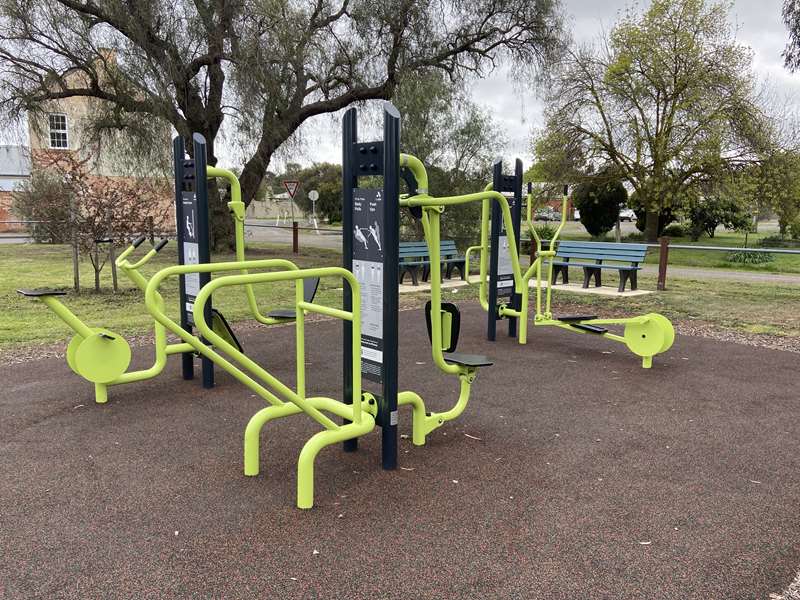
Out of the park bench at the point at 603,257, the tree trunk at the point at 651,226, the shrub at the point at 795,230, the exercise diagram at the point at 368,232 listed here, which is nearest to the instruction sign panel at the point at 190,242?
the exercise diagram at the point at 368,232

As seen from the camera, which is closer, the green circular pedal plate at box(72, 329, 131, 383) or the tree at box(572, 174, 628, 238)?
the green circular pedal plate at box(72, 329, 131, 383)

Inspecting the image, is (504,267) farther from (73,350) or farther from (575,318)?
(73,350)

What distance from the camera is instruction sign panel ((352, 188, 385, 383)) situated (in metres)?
3.03

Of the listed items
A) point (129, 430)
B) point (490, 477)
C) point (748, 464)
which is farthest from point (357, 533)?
point (748, 464)

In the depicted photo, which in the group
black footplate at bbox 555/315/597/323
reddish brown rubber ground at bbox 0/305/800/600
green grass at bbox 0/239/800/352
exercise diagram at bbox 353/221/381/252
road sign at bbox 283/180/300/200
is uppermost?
road sign at bbox 283/180/300/200

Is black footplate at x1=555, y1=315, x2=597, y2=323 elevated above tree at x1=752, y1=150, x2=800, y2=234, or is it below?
below

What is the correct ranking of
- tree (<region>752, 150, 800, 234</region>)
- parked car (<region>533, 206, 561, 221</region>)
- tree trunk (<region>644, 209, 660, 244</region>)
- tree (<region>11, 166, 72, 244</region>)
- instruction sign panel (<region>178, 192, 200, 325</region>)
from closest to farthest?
instruction sign panel (<region>178, 192, 200, 325</region>), tree (<region>11, 166, 72, 244</region>), tree (<region>752, 150, 800, 234</region>), tree trunk (<region>644, 209, 660, 244</region>), parked car (<region>533, 206, 561, 221</region>)

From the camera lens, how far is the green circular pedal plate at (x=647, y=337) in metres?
5.23

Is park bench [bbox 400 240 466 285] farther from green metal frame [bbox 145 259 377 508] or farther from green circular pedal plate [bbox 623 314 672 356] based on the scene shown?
green metal frame [bbox 145 259 377 508]

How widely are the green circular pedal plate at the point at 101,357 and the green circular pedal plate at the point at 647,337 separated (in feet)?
13.1

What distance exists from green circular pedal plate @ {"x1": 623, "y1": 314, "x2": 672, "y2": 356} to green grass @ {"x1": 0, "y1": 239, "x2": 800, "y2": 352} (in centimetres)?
246

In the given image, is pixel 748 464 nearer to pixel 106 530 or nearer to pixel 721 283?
pixel 106 530

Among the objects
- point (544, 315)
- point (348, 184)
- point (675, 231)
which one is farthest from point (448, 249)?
point (675, 231)

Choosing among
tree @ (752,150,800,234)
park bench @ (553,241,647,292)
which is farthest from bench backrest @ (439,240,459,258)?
tree @ (752,150,800,234)
